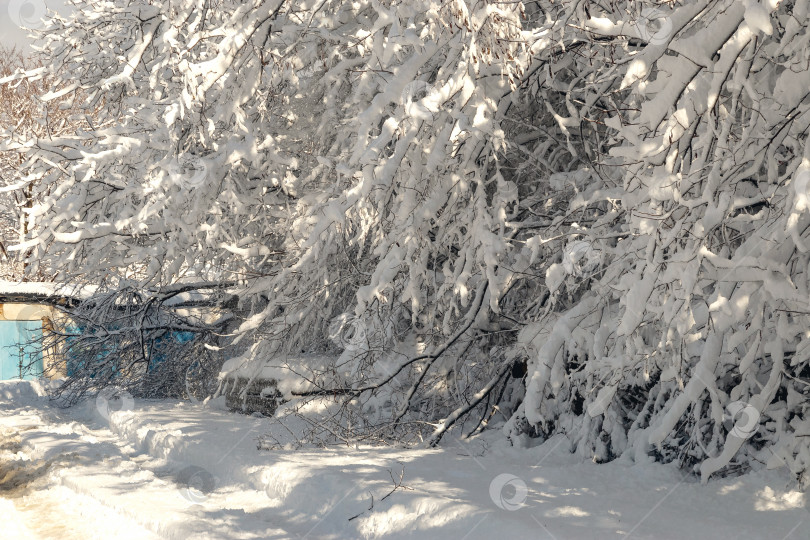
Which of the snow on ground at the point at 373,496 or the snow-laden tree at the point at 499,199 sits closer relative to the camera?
the snow-laden tree at the point at 499,199

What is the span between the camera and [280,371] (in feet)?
31.7

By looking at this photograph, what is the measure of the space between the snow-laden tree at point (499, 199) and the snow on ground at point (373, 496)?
349mm

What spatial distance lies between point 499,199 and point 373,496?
262 cm

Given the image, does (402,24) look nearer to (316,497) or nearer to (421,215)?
(421,215)

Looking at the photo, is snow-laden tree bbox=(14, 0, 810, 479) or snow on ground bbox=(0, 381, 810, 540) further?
snow on ground bbox=(0, 381, 810, 540)

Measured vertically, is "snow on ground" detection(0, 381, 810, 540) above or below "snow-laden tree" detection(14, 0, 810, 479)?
below

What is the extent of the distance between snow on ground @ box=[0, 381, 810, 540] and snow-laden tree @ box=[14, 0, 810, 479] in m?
0.35

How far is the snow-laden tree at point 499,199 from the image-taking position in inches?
145

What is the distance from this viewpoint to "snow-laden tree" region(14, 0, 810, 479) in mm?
3684

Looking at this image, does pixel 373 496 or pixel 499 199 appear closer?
pixel 373 496

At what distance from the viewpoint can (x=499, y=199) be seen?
21.5 ft

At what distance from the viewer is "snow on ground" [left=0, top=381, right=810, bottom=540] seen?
14.9 ft

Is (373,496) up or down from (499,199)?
down

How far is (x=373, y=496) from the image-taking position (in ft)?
17.1
